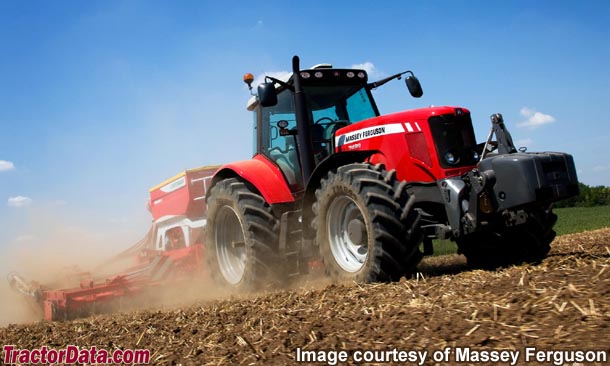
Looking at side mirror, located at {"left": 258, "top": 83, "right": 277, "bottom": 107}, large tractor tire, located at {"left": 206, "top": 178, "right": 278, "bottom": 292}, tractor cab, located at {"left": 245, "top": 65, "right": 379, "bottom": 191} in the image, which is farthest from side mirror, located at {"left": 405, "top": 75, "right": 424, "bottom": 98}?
large tractor tire, located at {"left": 206, "top": 178, "right": 278, "bottom": 292}

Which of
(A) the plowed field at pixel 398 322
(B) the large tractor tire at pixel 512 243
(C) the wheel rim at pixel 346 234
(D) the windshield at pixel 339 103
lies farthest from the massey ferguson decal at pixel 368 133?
(A) the plowed field at pixel 398 322

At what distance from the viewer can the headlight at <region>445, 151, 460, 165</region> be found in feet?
17.4

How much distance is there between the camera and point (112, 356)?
3.66 metres

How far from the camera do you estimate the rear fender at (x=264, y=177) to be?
6.44 m

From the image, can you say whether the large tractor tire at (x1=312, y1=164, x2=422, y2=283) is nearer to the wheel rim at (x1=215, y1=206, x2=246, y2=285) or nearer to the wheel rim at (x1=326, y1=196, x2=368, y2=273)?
the wheel rim at (x1=326, y1=196, x2=368, y2=273)

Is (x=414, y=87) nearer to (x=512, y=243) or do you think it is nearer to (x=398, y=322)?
(x=512, y=243)

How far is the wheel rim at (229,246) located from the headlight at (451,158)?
9.78 feet

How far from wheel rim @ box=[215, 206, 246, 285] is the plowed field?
233cm

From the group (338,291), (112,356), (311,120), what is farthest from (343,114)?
(112,356)

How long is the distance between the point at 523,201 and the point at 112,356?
3410mm

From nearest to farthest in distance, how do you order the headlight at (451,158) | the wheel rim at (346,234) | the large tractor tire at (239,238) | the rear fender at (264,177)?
the wheel rim at (346,234), the headlight at (451,158), the large tractor tire at (239,238), the rear fender at (264,177)

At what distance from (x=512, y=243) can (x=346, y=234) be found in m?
1.72

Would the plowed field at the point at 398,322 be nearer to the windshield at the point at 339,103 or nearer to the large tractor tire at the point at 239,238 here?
the large tractor tire at the point at 239,238

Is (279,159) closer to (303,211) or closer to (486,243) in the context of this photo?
(303,211)
